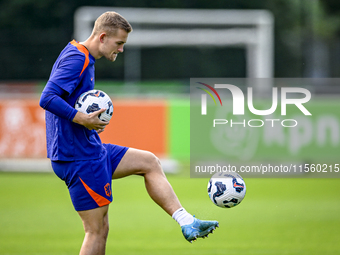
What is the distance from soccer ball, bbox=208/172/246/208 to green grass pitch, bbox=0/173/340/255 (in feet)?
0.62

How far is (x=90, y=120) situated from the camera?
4414mm

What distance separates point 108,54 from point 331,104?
9.46m

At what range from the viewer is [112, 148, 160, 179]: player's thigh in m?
4.87

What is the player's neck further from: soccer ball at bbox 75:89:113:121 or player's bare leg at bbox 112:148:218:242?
player's bare leg at bbox 112:148:218:242

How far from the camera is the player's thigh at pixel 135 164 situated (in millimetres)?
4871

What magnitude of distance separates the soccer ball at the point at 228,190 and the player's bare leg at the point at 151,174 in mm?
577

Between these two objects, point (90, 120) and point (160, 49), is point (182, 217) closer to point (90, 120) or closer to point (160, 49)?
point (90, 120)

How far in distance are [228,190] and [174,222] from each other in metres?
3.92

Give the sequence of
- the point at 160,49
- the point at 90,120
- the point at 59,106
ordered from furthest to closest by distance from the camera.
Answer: the point at 160,49, the point at 90,120, the point at 59,106

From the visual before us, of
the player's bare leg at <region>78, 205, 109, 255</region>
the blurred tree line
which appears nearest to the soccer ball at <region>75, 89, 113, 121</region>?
the player's bare leg at <region>78, 205, 109, 255</region>

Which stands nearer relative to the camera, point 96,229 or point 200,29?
point 96,229

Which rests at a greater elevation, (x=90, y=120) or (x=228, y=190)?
(x=90, y=120)

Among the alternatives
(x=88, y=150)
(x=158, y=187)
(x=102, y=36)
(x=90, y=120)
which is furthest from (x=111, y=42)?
(x=158, y=187)

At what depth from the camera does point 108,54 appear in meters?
4.66
